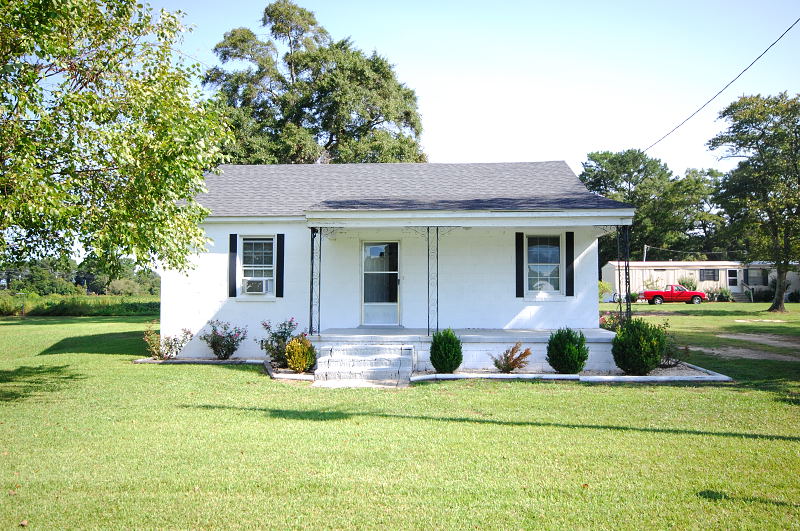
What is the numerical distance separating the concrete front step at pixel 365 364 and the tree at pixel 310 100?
15727 millimetres

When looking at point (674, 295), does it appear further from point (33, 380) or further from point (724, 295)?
point (33, 380)

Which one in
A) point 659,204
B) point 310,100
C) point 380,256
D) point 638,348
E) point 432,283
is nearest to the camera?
point 638,348

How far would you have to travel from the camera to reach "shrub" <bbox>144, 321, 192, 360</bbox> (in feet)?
44.1

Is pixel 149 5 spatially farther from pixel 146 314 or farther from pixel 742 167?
pixel 742 167

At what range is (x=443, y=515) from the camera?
4.35m

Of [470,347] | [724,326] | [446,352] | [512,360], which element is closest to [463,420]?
[446,352]

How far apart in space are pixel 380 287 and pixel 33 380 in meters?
7.38

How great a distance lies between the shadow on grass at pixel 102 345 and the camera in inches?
599

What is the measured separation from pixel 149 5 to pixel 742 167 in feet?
130

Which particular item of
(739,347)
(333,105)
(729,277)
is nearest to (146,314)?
(333,105)

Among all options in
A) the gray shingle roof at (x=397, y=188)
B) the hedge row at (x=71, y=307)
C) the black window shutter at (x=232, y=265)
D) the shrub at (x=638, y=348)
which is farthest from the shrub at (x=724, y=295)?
the hedge row at (x=71, y=307)

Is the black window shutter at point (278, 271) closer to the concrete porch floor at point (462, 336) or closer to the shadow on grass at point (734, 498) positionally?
the concrete porch floor at point (462, 336)

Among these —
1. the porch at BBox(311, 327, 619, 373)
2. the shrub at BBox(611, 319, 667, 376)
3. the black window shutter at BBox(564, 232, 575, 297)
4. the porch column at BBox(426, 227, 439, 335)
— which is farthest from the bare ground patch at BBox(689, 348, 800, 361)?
the porch column at BBox(426, 227, 439, 335)

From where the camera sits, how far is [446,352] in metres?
10.8
